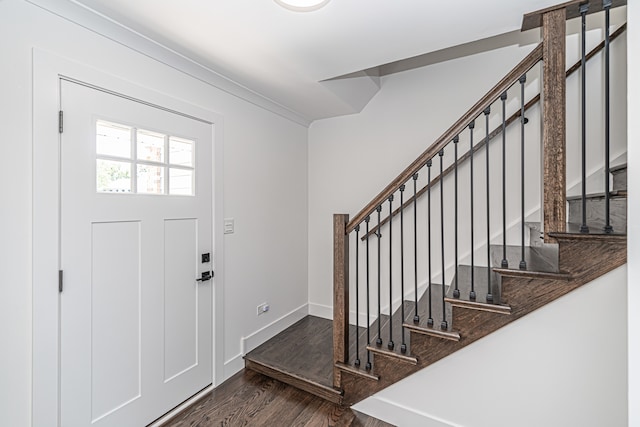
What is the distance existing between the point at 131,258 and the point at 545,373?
2352 mm

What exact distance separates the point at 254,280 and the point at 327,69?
6.00 feet

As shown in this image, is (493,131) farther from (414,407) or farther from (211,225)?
(211,225)

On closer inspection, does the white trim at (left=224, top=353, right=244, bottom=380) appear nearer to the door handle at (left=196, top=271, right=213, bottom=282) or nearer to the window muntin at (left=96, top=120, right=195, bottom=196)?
the door handle at (left=196, top=271, right=213, bottom=282)

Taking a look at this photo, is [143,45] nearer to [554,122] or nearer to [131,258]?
[131,258]

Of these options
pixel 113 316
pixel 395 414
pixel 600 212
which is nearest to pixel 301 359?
pixel 395 414

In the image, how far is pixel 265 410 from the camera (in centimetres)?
202

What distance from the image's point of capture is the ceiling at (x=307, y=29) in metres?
1.44

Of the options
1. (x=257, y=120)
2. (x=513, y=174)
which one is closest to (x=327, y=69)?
(x=257, y=120)

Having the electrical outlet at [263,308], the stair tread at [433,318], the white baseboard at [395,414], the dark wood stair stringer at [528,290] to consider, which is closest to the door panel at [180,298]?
the electrical outlet at [263,308]

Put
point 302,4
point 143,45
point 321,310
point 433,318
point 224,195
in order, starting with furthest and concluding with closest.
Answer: point 321,310
point 224,195
point 433,318
point 143,45
point 302,4

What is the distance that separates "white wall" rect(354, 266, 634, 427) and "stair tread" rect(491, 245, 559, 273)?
169 mm

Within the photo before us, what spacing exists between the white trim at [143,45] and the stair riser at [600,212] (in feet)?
8.10

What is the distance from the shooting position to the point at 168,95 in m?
1.93

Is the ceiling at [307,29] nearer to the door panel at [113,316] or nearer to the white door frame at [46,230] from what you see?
the white door frame at [46,230]
